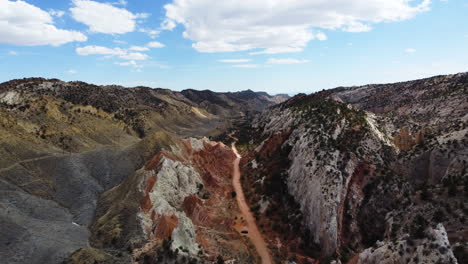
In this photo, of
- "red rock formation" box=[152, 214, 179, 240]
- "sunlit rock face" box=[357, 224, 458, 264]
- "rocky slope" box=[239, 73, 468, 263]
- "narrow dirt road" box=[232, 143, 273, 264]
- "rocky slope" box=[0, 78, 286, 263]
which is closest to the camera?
"sunlit rock face" box=[357, 224, 458, 264]

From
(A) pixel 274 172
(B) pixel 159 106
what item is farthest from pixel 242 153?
(B) pixel 159 106

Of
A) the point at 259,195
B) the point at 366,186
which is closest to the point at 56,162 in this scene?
the point at 259,195

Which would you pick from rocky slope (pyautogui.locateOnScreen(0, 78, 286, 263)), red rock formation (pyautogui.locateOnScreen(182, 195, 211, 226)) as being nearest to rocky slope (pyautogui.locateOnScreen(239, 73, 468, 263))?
red rock formation (pyautogui.locateOnScreen(182, 195, 211, 226))

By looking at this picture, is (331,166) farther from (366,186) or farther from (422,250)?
(422,250)

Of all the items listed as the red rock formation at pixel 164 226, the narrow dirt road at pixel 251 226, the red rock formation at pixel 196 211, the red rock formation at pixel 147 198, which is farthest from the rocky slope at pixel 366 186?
the red rock formation at pixel 147 198

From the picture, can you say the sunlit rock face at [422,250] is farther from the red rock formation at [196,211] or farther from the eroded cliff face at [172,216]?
the red rock formation at [196,211]

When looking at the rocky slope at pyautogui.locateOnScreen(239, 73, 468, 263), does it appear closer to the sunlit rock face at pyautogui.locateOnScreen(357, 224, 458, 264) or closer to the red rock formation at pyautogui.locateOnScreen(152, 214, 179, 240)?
the sunlit rock face at pyautogui.locateOnScreen(357, 224, 458, 264)
